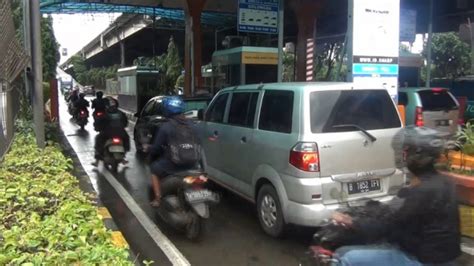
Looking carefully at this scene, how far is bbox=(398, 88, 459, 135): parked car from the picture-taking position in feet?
34.8

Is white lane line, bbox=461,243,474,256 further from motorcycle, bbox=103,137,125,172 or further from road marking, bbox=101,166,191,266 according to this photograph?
motorcycle, bbox=103,137,125,172

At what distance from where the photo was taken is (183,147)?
5.84 m

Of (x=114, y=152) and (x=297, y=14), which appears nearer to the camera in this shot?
(x=114, y=152)

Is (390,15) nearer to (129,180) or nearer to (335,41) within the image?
(129,180)

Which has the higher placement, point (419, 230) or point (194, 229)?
point (419, 230)

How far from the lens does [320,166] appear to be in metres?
5.17

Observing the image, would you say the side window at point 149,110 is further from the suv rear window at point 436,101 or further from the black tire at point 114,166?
the suv rear window at point 436,101

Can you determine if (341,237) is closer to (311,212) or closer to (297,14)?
(311,212)

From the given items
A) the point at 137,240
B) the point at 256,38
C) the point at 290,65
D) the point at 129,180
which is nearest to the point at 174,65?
the point at 290,65

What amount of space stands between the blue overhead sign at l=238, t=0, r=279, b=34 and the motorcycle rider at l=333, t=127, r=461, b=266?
41.6 ft

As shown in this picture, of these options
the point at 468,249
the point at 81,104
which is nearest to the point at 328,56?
the point at 81,104

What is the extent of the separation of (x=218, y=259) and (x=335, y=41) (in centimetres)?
3231

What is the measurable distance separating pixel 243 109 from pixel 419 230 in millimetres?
4131

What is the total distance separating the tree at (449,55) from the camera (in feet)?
147
